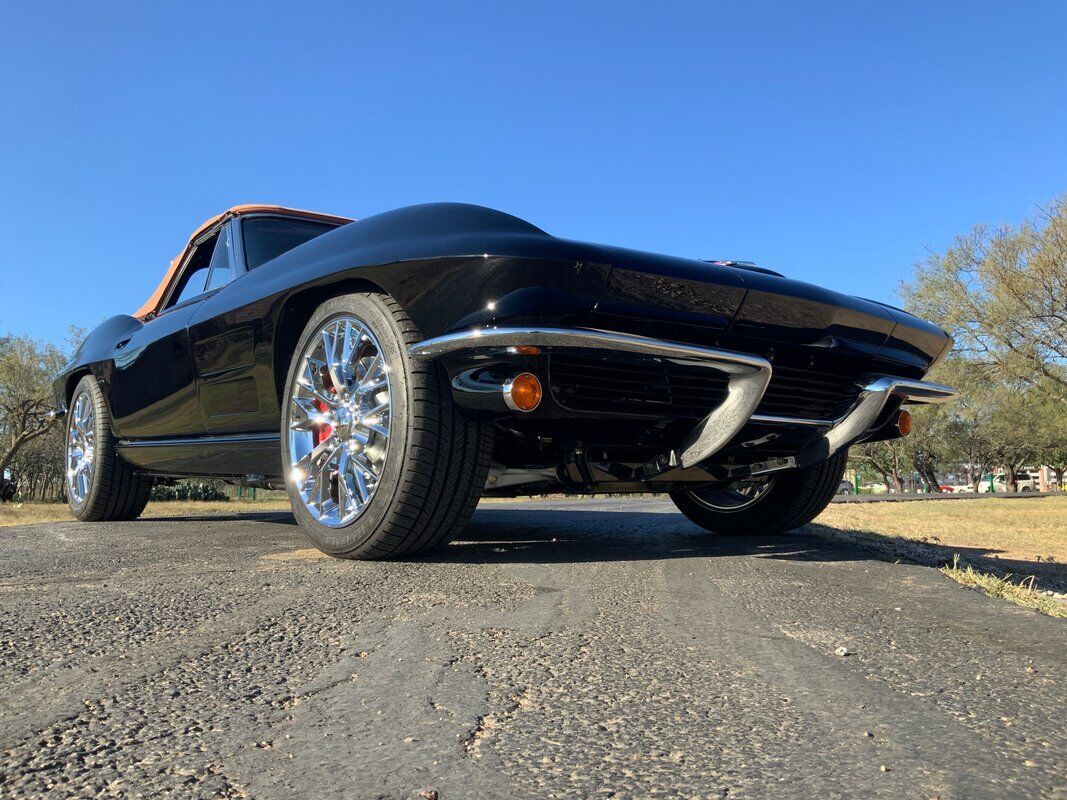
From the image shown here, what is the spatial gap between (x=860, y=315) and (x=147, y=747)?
296 centimetres

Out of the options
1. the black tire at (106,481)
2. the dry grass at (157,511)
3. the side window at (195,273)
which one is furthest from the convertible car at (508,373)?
the dry grass at (157,511)

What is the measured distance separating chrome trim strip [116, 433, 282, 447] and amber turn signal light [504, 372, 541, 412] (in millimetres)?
1279

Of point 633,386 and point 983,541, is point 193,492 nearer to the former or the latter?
point 983,541

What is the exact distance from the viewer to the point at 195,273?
16.6ft

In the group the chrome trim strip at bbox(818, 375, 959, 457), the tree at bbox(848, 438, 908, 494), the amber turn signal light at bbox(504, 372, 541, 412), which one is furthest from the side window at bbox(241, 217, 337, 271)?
the tree at bbox(848, 438, 908, 494)

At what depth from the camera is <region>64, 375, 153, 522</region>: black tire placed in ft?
16.9

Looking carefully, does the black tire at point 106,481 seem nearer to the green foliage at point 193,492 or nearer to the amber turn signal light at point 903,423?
the amber turn signal light at point 903,423

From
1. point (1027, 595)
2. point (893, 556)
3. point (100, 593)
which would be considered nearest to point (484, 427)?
point (100, 593)

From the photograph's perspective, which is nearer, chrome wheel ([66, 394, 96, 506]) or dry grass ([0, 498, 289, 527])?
chrome wheel ([66, 394, 96, 506])

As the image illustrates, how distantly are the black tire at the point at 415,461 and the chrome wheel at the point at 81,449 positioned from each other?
3.41m

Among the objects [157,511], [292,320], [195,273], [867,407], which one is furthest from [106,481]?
[867,407]

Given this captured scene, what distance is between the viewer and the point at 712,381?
113 inches

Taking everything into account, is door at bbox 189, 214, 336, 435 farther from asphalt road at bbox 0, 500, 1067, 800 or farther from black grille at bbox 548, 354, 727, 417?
black grille at bbox 548, 354, 727, 417

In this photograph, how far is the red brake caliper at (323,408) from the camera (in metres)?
3.07
